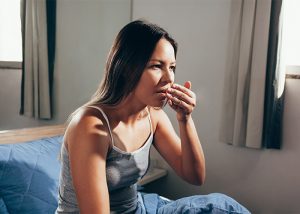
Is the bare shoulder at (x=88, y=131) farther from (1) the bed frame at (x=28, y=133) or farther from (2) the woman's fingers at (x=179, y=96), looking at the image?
(1) the bed frame at (x=28, y=133)

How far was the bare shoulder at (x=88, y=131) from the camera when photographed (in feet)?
3.01

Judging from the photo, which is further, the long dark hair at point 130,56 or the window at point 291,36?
the window at point 291,36

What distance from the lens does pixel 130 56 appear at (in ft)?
3.17

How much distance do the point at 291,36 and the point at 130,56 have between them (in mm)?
1296

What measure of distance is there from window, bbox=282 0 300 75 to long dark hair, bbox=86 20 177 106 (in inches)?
39.7

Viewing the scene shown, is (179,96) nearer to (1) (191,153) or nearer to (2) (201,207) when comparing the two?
(1) (191,153)

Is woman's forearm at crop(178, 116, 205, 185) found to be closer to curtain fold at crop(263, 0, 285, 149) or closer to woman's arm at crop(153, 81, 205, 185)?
woman's arm at crop(153, 81, 205, 185)

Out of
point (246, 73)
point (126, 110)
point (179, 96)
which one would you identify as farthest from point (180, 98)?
point (246, 73)

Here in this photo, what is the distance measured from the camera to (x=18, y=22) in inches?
56.7

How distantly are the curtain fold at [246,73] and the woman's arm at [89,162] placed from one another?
1109 millimetres

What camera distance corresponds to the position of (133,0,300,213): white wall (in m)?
1.89

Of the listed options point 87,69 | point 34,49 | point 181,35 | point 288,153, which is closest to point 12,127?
point 34,49

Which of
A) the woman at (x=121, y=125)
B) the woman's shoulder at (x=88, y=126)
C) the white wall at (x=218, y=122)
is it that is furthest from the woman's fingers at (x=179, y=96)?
the white wall at (x=218, y=122)

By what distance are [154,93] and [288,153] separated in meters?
1.19
